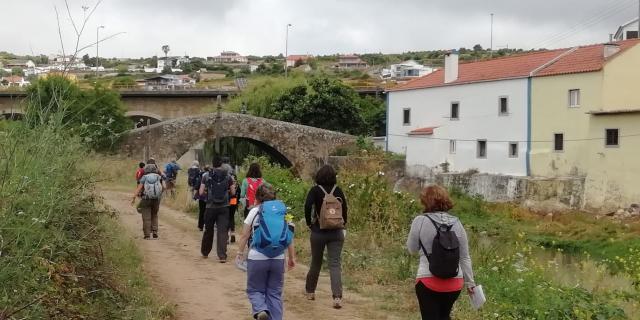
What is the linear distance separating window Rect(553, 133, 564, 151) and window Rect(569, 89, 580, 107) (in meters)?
1.41

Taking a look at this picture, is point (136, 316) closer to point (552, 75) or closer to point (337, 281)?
point (337, 281)

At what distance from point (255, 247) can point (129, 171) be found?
22.6m

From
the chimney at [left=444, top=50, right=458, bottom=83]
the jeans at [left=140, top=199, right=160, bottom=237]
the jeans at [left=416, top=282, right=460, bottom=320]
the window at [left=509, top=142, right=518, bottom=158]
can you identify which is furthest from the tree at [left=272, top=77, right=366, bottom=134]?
the jeans at [left=416, top=282, right=460, bottom=320]

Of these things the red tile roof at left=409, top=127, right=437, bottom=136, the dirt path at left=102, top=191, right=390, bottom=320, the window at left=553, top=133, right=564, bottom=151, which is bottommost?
the dirt path at left=102, top=191, right=390, bottom=320

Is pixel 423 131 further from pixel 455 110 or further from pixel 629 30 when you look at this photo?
pixel 629 30

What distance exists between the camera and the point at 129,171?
92.4 ft

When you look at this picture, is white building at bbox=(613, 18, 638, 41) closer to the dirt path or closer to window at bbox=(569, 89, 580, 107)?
window at bbox=(569, 89, 580, 107)

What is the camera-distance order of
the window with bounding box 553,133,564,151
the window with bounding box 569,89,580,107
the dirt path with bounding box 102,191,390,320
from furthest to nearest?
the window with bounding box 553,133,564,151 → the window with bounding box 569,89,580,107 → the dirt path with bounding box 102,191,390,320

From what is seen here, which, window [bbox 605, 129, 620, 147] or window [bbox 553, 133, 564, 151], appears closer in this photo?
window [bbox 605, 129, 620, 147]

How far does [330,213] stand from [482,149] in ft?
97.2

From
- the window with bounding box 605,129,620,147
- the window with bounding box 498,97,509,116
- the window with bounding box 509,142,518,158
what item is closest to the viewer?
the window with bounding box 605,129,620,147

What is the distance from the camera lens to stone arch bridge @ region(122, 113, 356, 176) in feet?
120

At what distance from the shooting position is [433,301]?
5523 mm

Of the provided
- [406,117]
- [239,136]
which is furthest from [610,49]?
[239,136]
